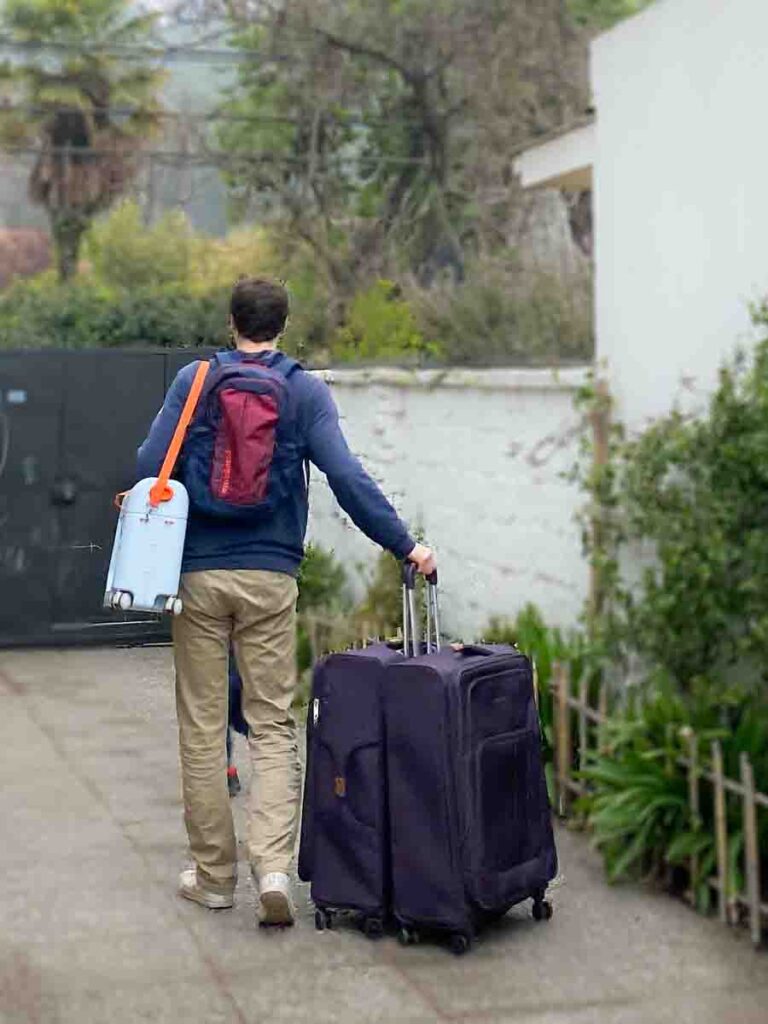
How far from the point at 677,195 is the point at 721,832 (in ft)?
6.47

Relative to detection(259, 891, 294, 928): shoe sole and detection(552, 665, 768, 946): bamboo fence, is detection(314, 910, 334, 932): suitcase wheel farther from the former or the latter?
detection(552, 665, 768, 946): bamboo fence

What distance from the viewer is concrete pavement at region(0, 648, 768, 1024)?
4387 millimetres

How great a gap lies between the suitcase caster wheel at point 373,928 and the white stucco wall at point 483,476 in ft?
5.58

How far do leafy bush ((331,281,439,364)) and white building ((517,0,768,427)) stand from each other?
12.0 meters

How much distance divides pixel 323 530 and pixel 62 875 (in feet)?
13.3

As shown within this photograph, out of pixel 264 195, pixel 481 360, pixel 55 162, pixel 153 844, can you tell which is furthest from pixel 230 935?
pixel 55 162

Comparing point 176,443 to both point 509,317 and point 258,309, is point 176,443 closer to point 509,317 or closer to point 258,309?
point 258,309

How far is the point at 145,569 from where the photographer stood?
4.77m

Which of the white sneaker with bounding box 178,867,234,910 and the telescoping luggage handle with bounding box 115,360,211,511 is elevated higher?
the telescoping luggage handle with bounding box 115,360,211,511

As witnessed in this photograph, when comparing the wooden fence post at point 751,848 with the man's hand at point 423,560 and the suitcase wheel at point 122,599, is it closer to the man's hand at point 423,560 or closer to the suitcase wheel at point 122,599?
the man's hand at point 423,560

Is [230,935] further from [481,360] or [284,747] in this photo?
[481,360]

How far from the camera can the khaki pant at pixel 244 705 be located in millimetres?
4961

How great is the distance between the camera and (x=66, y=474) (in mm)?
9797

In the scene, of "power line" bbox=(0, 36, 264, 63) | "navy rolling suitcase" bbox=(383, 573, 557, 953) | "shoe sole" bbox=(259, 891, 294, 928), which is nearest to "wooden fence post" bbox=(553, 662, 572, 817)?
"navy rolling suitcase" bbox=(383, 573, 557, 953)
